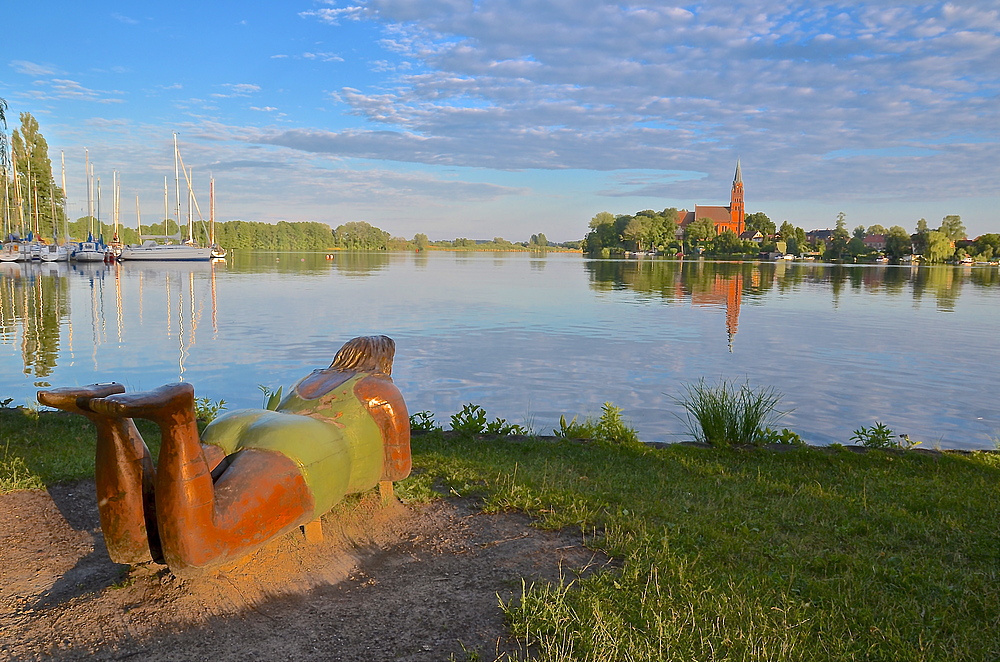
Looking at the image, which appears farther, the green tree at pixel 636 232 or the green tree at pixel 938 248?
the green tree at pixel 636 232

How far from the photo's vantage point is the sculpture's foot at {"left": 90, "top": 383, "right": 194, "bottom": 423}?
381 centimetres

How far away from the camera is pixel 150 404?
3.89 m

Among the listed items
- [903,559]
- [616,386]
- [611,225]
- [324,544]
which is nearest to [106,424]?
[324,544]

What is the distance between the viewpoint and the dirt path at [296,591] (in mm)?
3910

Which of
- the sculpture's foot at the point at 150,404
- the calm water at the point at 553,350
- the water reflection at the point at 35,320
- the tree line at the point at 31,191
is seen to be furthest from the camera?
the tree line at the point at 31,191

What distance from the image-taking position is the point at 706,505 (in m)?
6.59

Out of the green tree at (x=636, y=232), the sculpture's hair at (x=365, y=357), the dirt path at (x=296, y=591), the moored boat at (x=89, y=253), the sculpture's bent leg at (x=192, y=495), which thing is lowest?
the dirt path at (x=296, y=591)

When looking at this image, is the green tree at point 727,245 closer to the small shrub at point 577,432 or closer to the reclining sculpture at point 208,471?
the small shrub at point 577,432

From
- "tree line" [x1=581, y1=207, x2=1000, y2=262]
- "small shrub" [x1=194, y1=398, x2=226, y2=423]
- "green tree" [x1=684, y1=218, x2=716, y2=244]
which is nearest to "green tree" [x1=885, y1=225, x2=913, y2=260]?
"tree line" [x1=581, y1=207, x2=1000, y2=262]

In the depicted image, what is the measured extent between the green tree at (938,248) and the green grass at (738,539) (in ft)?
464

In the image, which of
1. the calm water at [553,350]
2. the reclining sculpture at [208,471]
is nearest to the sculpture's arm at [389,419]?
the reclining sculpture at [208,471]

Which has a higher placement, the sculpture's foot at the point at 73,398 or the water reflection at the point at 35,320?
the sculpture's foot at the point at 73,398

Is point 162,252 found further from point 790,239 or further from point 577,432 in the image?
point 790,239

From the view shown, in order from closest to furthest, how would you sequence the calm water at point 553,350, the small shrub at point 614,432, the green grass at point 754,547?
the green grass at point 754,547, the small shrub at point 614,432, the calm water at point 553,350
